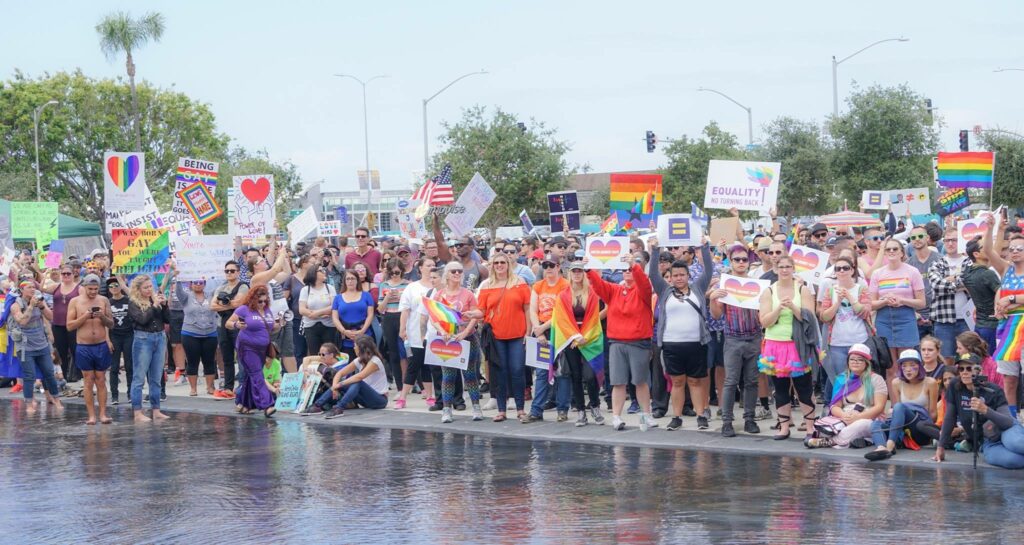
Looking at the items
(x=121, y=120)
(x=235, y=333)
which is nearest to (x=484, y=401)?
(x=235, y=333)

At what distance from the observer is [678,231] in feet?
41.6

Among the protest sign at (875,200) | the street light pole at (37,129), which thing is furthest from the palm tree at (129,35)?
the protest sign at (875,200)

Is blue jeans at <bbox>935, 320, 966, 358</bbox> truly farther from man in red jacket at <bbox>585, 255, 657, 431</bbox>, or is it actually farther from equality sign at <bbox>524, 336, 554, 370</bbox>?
equality sign at <bbox>524, 336, 554, 370</bbox>

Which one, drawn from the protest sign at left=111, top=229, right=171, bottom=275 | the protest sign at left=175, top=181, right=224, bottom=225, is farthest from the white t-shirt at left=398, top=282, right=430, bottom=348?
the protest sign at left=175, top=181, right=224, bottom=225

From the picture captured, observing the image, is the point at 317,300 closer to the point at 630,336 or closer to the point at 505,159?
the point at 630,336

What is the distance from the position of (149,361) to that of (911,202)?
16350 millimetres

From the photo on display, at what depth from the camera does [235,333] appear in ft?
51.4

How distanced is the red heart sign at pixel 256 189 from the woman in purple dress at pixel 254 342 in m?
2.46

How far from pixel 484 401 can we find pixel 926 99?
31574 mm

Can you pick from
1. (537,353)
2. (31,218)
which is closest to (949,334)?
(537,353)

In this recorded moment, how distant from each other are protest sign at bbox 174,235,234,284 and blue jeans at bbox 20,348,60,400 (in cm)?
208

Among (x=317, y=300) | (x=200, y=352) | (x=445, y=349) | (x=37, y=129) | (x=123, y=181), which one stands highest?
(x=37, y=129)

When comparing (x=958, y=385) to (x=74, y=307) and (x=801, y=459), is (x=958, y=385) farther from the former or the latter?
(x=74, y=307)

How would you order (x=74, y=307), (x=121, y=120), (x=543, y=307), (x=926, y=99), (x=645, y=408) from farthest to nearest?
(x=121, y=120)
(x=926, y=99)
(x=74, y=307)
(x=543, y=307)
(x=645, y=408)
